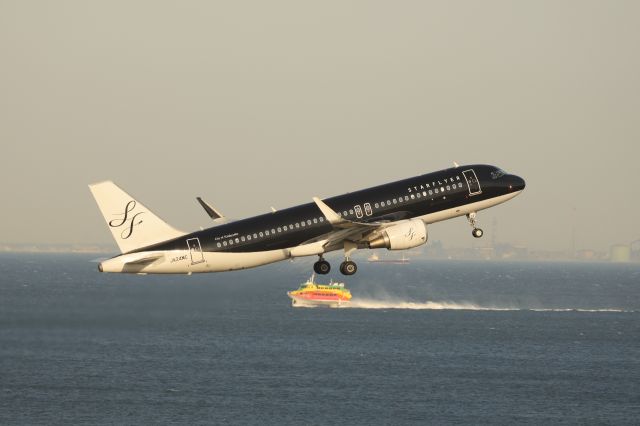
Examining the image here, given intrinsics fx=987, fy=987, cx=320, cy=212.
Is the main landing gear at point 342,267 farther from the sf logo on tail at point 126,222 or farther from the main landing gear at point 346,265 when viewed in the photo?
the sf logo on tail at point 126,222

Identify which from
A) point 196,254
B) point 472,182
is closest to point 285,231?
point 196,254

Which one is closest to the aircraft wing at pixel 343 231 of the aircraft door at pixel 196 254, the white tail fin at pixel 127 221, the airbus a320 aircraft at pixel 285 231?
the airbus a320 aircraft at pixel 285 231

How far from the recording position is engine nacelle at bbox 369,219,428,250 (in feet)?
256

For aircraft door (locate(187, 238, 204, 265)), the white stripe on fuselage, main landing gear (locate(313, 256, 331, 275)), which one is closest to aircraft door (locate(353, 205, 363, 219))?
the white stripe on fuselage

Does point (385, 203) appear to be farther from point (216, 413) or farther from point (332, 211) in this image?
point (216, 413)

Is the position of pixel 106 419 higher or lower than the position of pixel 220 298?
lower

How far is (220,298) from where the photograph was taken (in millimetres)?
106938

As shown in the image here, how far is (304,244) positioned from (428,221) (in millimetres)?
11327

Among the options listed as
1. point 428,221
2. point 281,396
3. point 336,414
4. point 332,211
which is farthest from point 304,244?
point 281,396

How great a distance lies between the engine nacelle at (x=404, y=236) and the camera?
78.0m

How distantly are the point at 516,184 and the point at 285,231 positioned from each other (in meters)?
23.2

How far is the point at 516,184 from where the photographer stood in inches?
3438

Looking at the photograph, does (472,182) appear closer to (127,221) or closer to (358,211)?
(358,211)

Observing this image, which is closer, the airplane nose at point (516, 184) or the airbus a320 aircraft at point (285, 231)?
the airbus a320 aircraft at point (285, 231)
